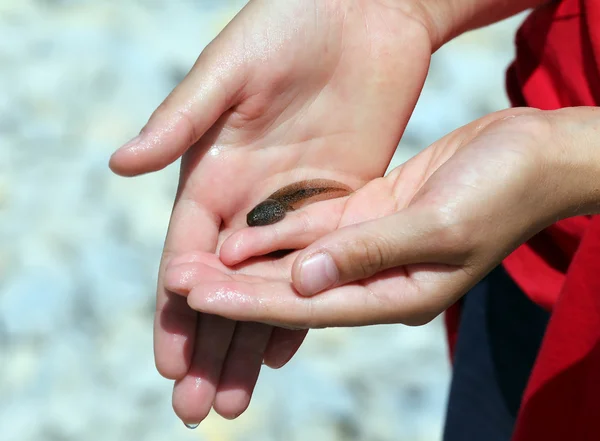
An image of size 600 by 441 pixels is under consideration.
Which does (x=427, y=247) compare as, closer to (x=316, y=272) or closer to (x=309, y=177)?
(x=316, y=272)

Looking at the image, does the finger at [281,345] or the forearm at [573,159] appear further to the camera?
the finger at [281,345]

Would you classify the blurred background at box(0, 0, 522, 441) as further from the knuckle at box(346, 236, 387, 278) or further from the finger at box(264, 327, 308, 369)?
the knuckle at box(346, 236, 387, 278)

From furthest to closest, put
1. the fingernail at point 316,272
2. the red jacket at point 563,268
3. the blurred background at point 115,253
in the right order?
the blurred background at point 115,253 < the red jacket at point 563,268 < the fingernail at point 316,272

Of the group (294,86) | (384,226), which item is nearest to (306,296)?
(384,226)

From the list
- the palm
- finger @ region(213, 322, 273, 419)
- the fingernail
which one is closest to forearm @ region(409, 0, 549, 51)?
the palm

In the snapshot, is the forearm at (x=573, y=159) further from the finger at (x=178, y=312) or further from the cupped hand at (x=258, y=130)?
the finger at (x=178, y=312)

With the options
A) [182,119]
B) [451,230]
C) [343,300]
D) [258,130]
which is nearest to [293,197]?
[258,130]

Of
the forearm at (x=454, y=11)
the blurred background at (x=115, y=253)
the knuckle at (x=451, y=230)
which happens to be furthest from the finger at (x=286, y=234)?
the blurred background at (x=115, y=253)

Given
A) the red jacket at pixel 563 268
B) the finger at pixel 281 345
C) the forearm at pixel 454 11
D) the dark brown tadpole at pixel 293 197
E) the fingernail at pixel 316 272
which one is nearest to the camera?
the fingernail at pixel 316 272

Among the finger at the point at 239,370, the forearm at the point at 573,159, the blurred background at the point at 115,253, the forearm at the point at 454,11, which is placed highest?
the forearm at the point at 454,11
